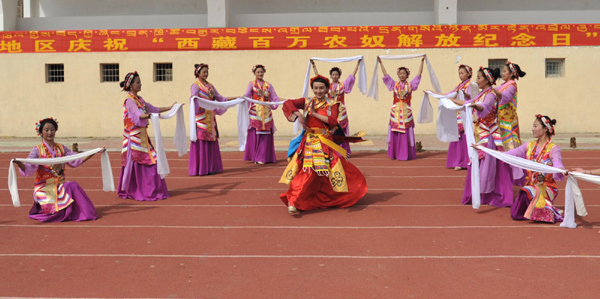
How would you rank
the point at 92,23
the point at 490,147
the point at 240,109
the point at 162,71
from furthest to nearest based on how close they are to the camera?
the point at 92,23, the point at 162,71, the point at 240,109, the point at 490,147

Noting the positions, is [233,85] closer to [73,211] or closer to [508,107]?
[508,107]

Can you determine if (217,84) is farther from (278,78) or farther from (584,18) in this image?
(584,18)

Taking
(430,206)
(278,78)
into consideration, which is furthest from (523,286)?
(278,78)

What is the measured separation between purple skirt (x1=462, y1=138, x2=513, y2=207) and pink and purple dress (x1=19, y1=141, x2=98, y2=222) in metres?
4.85

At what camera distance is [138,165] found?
29.6 feet

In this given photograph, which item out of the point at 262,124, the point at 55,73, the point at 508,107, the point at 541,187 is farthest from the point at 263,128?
the point at 55,73

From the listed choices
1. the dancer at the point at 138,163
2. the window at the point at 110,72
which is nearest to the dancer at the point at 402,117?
the dancer at the point at 138,163

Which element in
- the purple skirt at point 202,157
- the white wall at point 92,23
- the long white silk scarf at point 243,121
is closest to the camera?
the purple skirt at point 202,157

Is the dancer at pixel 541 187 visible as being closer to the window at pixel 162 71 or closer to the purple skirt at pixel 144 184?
the purple skirt at pixel 144 184

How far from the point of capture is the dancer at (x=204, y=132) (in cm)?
1095

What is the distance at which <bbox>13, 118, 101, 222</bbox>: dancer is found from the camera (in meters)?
7.49

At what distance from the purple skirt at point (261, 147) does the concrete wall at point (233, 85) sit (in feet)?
21.1

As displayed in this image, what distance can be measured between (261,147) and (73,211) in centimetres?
543

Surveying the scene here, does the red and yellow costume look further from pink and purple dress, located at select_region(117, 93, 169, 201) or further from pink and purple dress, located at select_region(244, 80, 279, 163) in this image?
pink and purple dress, located at select_region(244, 80, 279, 163)
